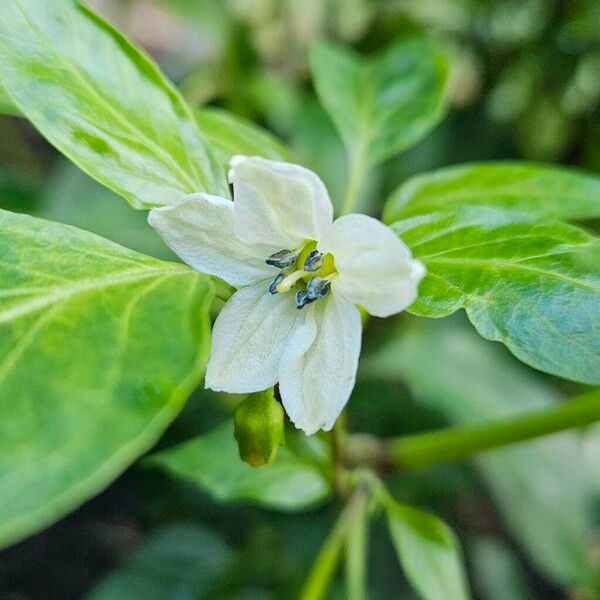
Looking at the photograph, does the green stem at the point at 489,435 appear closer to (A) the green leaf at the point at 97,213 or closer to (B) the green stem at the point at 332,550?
(B) the green stem at the point at 332,550

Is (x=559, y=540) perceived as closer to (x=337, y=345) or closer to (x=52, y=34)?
(x=337, y=345)

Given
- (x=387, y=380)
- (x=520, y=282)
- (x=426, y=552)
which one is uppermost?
(x=520, y=282)

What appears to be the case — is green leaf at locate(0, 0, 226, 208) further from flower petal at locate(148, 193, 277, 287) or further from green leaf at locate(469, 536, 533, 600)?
green leaf at locate(469, 536, 533, 600)

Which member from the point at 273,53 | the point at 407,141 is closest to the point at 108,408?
the point at 407,141

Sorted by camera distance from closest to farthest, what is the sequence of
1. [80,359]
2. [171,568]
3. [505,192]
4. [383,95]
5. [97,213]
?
[80,359] → [505,192] → [383,95] → [171,568] → [97,213]

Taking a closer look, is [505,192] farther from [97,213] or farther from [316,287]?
[97,213]

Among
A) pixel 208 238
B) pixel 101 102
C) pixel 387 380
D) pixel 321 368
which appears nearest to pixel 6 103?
pixel 101 102
